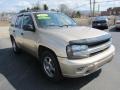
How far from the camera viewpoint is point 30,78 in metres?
5.47

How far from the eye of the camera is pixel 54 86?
4828mm

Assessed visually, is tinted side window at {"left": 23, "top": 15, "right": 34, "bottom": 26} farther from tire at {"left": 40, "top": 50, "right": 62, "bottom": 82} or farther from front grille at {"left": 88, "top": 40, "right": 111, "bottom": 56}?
front grille at {"left": 88, "top": 40, "right": 111, "bottom": 56}

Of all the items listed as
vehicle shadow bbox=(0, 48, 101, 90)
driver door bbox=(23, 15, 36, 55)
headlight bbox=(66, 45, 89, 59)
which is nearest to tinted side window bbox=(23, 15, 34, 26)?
driver door bbox=(23, 15, 36, 55)

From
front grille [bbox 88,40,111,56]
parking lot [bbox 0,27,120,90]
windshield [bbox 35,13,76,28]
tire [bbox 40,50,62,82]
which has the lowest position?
parking lot [bbox 0,27,120,90]

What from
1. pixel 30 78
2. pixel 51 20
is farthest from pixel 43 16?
pixel 30 78

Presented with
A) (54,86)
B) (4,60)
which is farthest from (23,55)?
(54,86)

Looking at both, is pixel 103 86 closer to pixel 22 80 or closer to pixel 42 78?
pixel 42 78

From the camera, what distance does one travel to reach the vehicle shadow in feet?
15.8

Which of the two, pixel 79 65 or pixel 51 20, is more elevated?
pixel 51 20

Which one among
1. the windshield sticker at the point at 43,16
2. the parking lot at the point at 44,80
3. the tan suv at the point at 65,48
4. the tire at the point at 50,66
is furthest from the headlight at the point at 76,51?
the windshield sticker at the point at 43,16

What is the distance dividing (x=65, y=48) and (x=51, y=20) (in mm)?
1870

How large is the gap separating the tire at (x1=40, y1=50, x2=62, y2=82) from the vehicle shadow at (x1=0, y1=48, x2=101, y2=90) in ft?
0.53

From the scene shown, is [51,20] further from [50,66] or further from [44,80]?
[44,80]

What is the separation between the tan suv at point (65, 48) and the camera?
4332 millimetres
